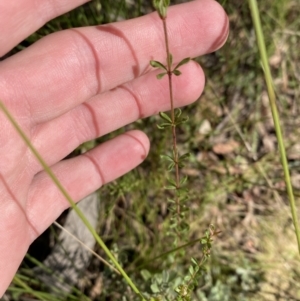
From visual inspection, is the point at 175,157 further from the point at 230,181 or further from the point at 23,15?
the point at 230,181

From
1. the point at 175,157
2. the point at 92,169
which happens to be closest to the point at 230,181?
the point at 92,169

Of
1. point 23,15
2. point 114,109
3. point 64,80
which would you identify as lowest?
point 114,109

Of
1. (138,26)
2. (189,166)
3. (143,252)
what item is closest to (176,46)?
(138,26)

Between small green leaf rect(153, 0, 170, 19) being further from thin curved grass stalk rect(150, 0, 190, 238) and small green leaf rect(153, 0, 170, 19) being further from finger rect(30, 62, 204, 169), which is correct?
finger rect(30, 62, 204, 169)

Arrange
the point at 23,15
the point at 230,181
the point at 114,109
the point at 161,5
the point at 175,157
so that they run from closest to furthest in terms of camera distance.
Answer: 1. the point at 161,5
2. the point at 175,157
3. the point at 23,15
4. the point at 114,109
5. the point at 230,181

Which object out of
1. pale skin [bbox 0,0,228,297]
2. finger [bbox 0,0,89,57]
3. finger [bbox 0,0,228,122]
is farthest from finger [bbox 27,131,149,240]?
finger [bbox 0,0,89,57]

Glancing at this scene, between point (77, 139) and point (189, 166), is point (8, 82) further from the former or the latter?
point (189, 166)

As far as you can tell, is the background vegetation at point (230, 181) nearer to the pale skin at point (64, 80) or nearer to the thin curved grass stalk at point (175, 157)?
the pale skin at point (64, 80)

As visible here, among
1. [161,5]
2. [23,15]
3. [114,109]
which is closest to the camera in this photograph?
[161,5]
